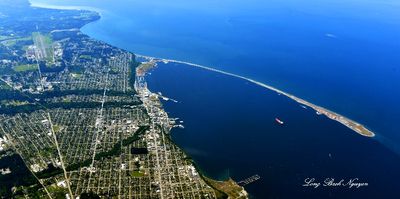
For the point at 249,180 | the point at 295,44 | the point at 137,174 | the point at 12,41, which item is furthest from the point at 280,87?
the point at 12,41

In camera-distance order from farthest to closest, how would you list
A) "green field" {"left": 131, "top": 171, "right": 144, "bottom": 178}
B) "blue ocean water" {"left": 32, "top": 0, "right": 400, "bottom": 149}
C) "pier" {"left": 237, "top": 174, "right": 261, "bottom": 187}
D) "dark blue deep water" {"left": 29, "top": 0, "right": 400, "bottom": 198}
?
"blue ocean water" {"left": 32, "top": 0, "right": 400, "bottom": 149}
"dark blue deep water" {"left": 29, "top": 0, "right": 400, "bottom": 198}
"green field" {"left": 131, "top": 171, "right": 144, "bottom": 178}
"pier" {"left": 237, "top": 174, "right": 261, "bottom": 187}

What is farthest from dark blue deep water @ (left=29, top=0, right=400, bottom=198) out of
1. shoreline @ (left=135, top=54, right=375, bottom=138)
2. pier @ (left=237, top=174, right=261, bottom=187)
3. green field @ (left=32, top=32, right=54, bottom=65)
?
green field @ (left=32, top=32, right=54, bottom=65)

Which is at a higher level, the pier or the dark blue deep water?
Result: the dark blue deep water

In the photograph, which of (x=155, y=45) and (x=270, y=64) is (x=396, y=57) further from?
(x=155, y=45)

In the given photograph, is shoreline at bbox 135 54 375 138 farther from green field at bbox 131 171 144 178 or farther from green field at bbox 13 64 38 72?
green field at bbox 13 64 38 72

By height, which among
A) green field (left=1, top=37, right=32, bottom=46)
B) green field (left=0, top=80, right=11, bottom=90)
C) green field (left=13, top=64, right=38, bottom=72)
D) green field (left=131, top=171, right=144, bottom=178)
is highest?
green field (left=1, top=37, right=32, bottom=46)

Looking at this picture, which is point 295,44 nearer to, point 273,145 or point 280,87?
point 280,87

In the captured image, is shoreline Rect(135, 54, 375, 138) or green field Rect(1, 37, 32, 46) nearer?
shoreline Rect(135, 54, 375, 138)

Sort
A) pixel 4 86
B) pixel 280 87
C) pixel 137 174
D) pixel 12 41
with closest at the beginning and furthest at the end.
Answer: pixel 137 174, pixel 4 86, pixel 280 87, pixel 12 41

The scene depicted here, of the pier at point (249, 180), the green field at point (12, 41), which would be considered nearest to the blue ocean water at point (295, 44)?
the green field at point (12, 41)
